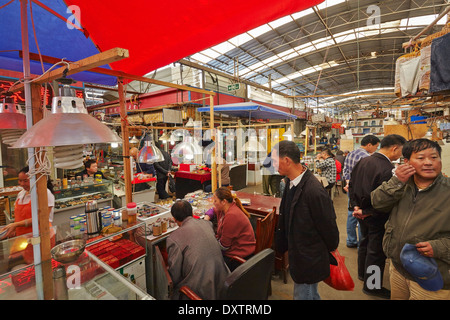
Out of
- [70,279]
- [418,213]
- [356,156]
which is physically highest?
[356,156]

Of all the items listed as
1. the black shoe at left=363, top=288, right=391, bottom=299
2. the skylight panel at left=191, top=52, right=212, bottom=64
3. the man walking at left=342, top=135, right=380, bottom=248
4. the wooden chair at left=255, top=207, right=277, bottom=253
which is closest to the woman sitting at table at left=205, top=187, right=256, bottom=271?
the wooden chair at left=255, top=207, right=277, bottom=253

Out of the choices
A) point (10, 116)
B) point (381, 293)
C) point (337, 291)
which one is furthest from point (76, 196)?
point (381, 293)

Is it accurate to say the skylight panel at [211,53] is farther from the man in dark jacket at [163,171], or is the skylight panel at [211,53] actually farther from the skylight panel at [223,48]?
the man in dark jacket at [163,171]

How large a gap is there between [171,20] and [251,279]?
211cm

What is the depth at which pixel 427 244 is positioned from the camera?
5.67 feet

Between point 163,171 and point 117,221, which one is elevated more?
point 163,171

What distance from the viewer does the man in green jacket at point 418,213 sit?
68.6 inches

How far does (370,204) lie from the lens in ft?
9.37

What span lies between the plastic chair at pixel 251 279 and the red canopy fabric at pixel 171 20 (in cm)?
184

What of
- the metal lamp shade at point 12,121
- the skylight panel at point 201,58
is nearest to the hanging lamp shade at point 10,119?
the metal lamp shade at point 12,121

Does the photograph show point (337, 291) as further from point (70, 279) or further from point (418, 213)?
point (70, 279)

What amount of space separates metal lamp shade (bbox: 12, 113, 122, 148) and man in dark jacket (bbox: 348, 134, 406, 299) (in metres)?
3.23

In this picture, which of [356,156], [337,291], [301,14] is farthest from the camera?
[301,14]

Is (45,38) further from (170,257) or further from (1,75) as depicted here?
(1,75)
